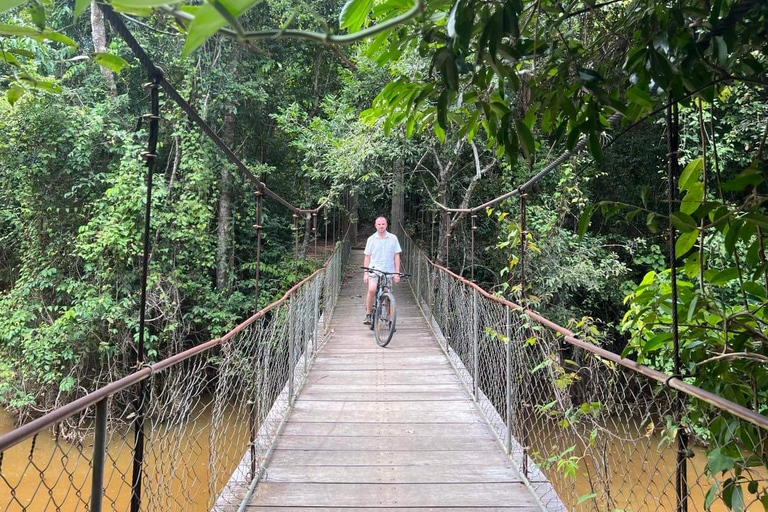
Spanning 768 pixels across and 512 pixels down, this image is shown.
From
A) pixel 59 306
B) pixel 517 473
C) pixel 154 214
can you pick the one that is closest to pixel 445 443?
pixel 517 473

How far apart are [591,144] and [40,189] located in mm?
6713

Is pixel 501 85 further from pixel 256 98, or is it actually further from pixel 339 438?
pixel 256 98

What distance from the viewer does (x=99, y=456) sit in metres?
0.93

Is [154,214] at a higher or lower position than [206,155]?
Answer: lower

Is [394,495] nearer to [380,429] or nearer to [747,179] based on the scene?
[380,429]

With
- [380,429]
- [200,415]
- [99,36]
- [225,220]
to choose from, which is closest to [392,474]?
[380,429]

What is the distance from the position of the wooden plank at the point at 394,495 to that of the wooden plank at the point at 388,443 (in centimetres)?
32

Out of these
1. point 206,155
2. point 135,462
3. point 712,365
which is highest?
point 206,155

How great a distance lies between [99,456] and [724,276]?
1330 mm

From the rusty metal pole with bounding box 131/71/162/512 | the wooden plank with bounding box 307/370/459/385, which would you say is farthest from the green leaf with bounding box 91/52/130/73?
the wooden plank with bounding box 307/370/459/385

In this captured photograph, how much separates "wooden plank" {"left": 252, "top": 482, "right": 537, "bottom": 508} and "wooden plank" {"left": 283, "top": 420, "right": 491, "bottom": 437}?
18.7 inches

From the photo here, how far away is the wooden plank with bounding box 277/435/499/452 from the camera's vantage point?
6.95ft

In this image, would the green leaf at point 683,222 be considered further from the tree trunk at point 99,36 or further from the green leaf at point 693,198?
the tree trunk at point 99,36

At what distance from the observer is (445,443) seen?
217cm
